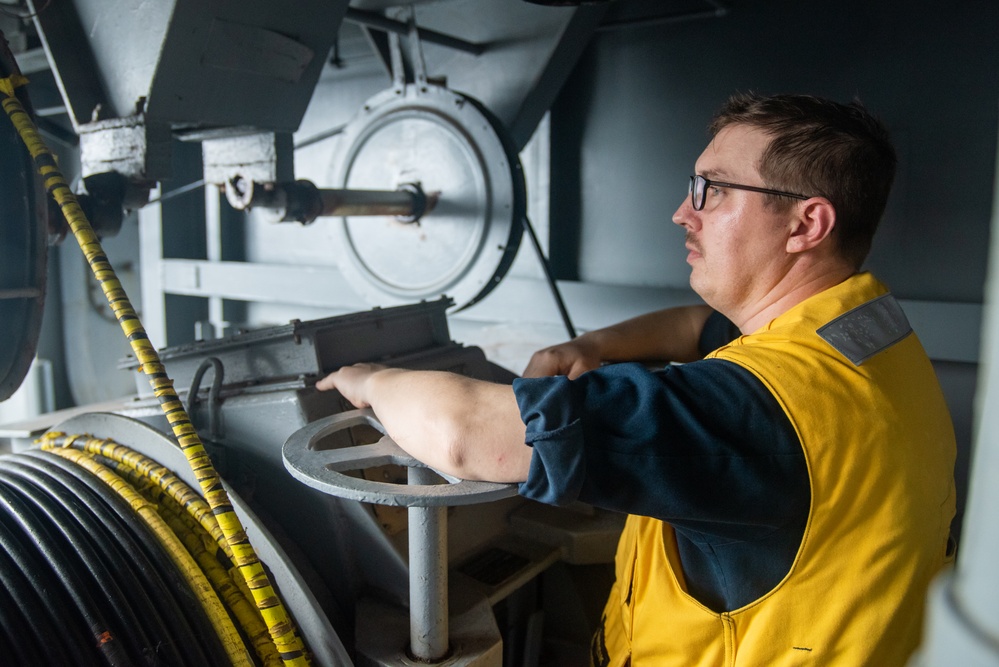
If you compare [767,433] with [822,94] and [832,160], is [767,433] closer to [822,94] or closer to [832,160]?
[832,160]

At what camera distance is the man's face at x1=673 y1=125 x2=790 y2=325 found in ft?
3.99

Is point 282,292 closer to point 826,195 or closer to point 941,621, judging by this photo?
point 826,195

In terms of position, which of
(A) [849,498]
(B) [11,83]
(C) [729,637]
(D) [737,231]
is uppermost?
(B) [11,83]

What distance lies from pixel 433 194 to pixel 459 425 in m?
1.92

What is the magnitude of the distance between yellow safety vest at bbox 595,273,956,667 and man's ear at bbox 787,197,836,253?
0.11 metres

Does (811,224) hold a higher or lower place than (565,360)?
higher

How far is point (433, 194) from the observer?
2.86m

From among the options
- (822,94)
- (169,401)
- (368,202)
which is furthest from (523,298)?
(169,401)

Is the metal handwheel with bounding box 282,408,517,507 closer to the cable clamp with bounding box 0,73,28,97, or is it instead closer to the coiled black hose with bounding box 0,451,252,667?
the coiled black hose with bounding box 0,451,252,667

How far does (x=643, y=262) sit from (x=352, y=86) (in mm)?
1713

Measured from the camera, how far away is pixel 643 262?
10.3 feet

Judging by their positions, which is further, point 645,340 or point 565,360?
point 645,340

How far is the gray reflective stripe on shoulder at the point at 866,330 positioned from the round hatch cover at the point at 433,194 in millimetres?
1628

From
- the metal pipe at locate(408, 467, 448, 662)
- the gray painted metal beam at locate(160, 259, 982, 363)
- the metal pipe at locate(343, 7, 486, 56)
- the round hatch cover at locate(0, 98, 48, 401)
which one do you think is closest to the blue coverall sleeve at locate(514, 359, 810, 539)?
the metal pipe at locate(408, 467, 448, 662)
